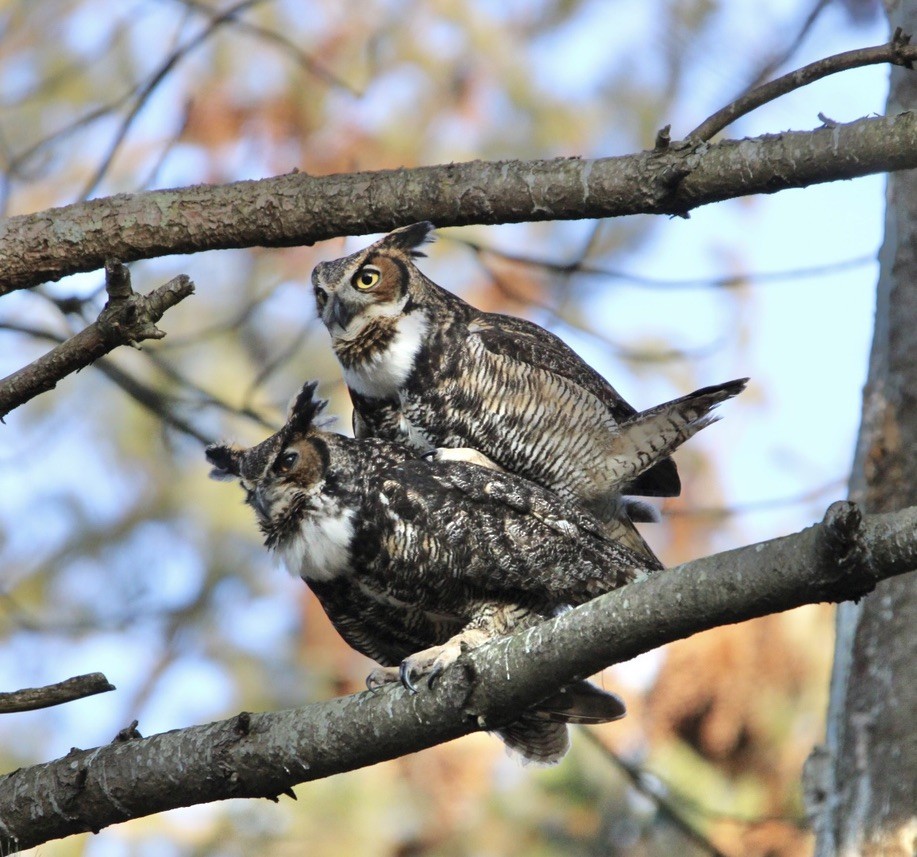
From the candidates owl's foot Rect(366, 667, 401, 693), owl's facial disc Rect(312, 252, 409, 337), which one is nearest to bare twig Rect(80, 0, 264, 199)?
owl's facial disc Rect(312, 252, 409, 337)

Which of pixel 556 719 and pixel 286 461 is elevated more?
pixel 286 461

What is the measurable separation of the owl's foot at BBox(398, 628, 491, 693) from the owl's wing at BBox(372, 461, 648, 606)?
0.38ft

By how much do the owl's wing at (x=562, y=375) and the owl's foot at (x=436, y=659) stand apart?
0.69 meters

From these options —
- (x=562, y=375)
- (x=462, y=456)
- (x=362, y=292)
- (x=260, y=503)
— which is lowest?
(x=260, y=503)

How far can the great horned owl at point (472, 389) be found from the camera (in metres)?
3.58

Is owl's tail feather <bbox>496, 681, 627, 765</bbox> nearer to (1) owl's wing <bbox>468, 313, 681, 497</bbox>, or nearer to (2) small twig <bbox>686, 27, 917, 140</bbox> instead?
(1) owl's wing <bbox>468, 313, 681, 497</bbox>

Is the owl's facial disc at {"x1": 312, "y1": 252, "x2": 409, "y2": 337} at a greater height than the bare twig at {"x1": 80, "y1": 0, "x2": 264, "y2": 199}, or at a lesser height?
lesser

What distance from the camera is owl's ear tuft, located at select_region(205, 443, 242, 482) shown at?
360 centimetres

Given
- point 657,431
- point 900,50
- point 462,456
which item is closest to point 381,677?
point 462,456

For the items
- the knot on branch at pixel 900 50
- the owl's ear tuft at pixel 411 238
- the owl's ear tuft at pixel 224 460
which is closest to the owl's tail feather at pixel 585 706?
the owl's ear tuft at pixel 224 460

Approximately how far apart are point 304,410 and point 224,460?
0.36 metres

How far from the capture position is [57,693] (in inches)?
107

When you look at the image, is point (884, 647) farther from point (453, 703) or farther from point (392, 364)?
point (453, 703)

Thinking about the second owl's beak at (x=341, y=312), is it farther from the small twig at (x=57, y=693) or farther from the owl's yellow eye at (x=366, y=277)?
the small twig at (x=57, y=693)
